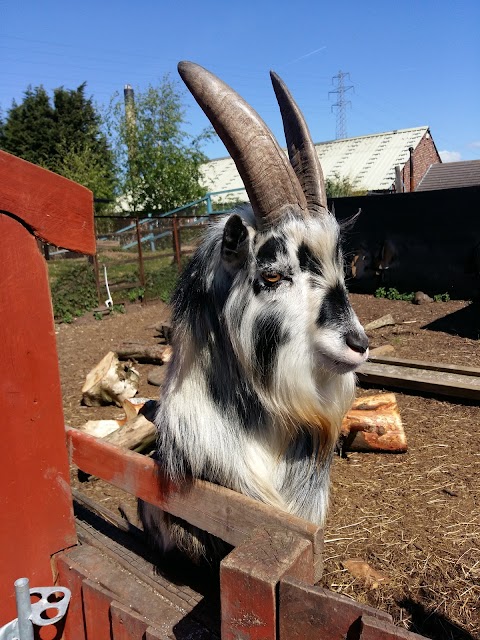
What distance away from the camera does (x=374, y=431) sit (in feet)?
12.0

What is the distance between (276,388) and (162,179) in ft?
59.9

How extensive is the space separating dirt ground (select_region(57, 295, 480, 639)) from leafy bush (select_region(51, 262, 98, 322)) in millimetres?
5215

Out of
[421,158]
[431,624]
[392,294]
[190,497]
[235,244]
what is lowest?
[431,624]

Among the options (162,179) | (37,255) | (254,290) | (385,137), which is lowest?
(254,290)

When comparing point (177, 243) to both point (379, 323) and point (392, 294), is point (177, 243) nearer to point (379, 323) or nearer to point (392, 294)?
point (392, 294)

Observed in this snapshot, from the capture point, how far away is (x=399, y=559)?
255 centimetres

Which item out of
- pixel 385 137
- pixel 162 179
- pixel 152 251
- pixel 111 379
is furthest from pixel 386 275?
pixel 385 137

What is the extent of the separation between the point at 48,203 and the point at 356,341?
3.48 feet

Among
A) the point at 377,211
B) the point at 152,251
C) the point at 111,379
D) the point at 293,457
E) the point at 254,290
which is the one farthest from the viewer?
the point at 152,251

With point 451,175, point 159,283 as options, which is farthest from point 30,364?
point 451,175

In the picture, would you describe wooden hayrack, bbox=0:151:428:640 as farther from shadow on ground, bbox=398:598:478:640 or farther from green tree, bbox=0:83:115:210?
green tree, bbox=0:83:115:210

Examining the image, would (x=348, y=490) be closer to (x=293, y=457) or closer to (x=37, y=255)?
(x=293, y=457)

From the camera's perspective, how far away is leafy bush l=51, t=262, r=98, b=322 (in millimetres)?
10547

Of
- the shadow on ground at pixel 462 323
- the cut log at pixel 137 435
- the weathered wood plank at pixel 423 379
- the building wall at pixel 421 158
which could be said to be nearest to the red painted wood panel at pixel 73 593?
the cut log at pixel 137 435
